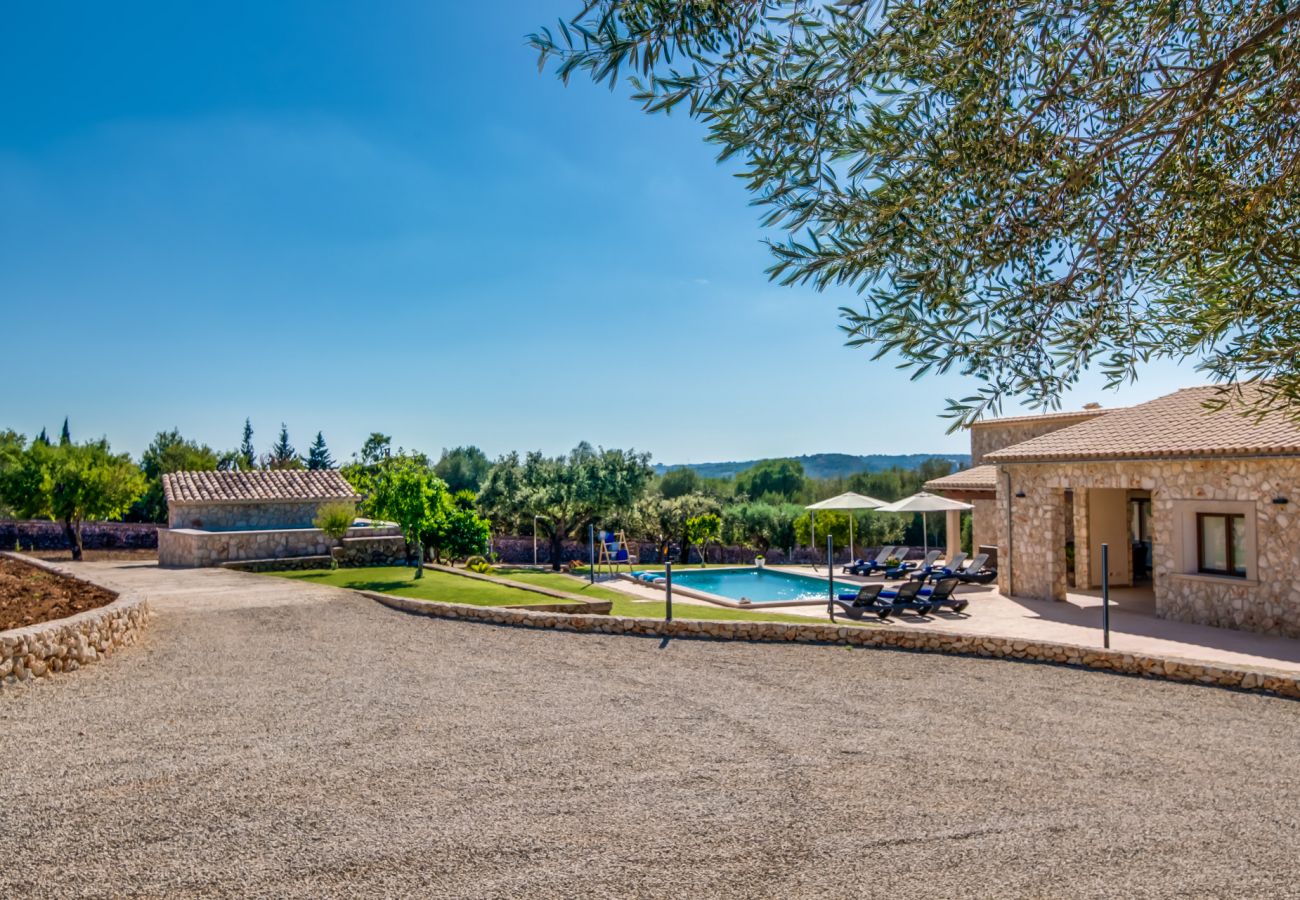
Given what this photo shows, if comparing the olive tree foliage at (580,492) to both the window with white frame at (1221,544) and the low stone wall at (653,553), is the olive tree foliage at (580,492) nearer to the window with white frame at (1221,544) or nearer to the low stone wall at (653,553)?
the low stone wall at (653,553)

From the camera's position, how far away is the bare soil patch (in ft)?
33.7

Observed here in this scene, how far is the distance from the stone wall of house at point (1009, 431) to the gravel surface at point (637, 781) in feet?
47.7

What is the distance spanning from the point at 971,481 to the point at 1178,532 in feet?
22.9

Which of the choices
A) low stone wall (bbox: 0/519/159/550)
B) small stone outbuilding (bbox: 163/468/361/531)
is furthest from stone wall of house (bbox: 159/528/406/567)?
low stone wall (bbox: 0/519/159/550)

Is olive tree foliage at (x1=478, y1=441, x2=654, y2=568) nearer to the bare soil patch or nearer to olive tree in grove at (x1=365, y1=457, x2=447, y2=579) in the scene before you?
olive tree in grove at (x1=365, y1=457, x2=447, y2=579)

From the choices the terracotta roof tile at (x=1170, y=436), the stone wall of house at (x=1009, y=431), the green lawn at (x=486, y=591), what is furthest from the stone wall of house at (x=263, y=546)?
the stone wall of house at (x=1009, y=431)

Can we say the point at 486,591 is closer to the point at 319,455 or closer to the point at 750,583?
the point at 750,583

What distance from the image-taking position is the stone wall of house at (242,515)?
2417 cm

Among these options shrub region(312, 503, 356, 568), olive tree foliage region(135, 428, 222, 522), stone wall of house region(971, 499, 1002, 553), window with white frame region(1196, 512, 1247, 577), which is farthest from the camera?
olive tree foliage region(135, 428, 222, 522)

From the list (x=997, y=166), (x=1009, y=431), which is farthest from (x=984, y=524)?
(x=997, y=166)

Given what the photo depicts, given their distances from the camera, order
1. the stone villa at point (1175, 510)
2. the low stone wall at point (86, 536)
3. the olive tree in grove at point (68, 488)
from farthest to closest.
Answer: the low stone wall at point (86, 536)
the olive tree in grove at point (68, 488)
the stone villa at point (1175, 510)

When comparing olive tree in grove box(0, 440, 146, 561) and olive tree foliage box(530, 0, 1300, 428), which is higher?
olive tree foliage box(530, 0, 1300, 428)

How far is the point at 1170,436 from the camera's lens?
14383 mm

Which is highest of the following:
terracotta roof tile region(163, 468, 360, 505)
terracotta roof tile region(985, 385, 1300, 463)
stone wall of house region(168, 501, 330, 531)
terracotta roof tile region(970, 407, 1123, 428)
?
terracotta roof tile region(970, 407, 1123, 428)
